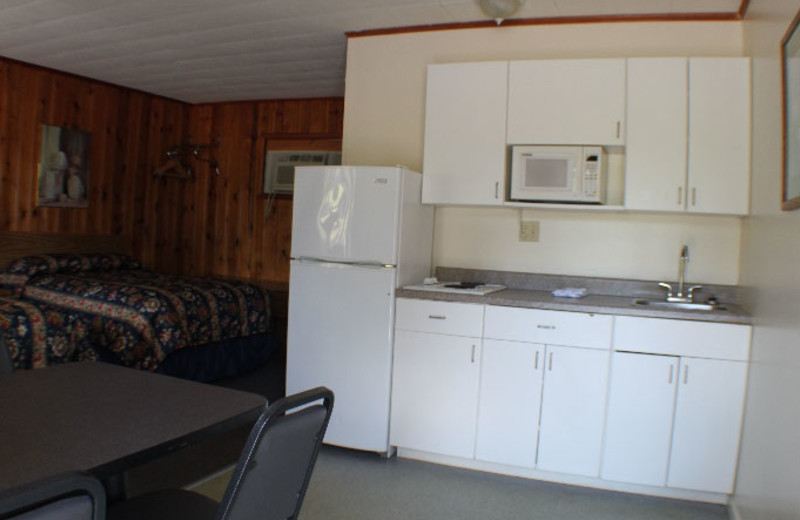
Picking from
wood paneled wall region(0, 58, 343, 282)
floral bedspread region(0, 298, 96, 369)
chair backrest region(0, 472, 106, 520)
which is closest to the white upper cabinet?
chair backrest region(0, 472, 106, 520)

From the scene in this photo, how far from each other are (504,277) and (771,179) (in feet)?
4.76

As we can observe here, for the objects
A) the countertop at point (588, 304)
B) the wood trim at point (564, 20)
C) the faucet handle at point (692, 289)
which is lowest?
the countertop at point (588, 304)

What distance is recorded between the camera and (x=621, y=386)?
2889 millimetres

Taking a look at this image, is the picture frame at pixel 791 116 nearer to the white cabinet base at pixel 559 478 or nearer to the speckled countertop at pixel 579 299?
the speckled countertop at pixel 579 299

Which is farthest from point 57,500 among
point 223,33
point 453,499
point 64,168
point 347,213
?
point 64,168

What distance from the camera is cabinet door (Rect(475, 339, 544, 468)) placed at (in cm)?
301

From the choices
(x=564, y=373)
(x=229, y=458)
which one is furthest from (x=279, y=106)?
(x=564, y=373)

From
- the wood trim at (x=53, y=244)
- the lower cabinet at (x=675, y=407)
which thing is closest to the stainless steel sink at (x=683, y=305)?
the lower cabinet at (x=675, y=407)

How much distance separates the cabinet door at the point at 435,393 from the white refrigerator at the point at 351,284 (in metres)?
0.07

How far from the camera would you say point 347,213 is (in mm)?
3311

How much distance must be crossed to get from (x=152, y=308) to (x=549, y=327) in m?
2.51

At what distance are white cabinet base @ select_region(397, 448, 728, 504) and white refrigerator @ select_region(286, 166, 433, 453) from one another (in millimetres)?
236

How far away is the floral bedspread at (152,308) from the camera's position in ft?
13.0

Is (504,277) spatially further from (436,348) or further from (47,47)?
(47,47)
